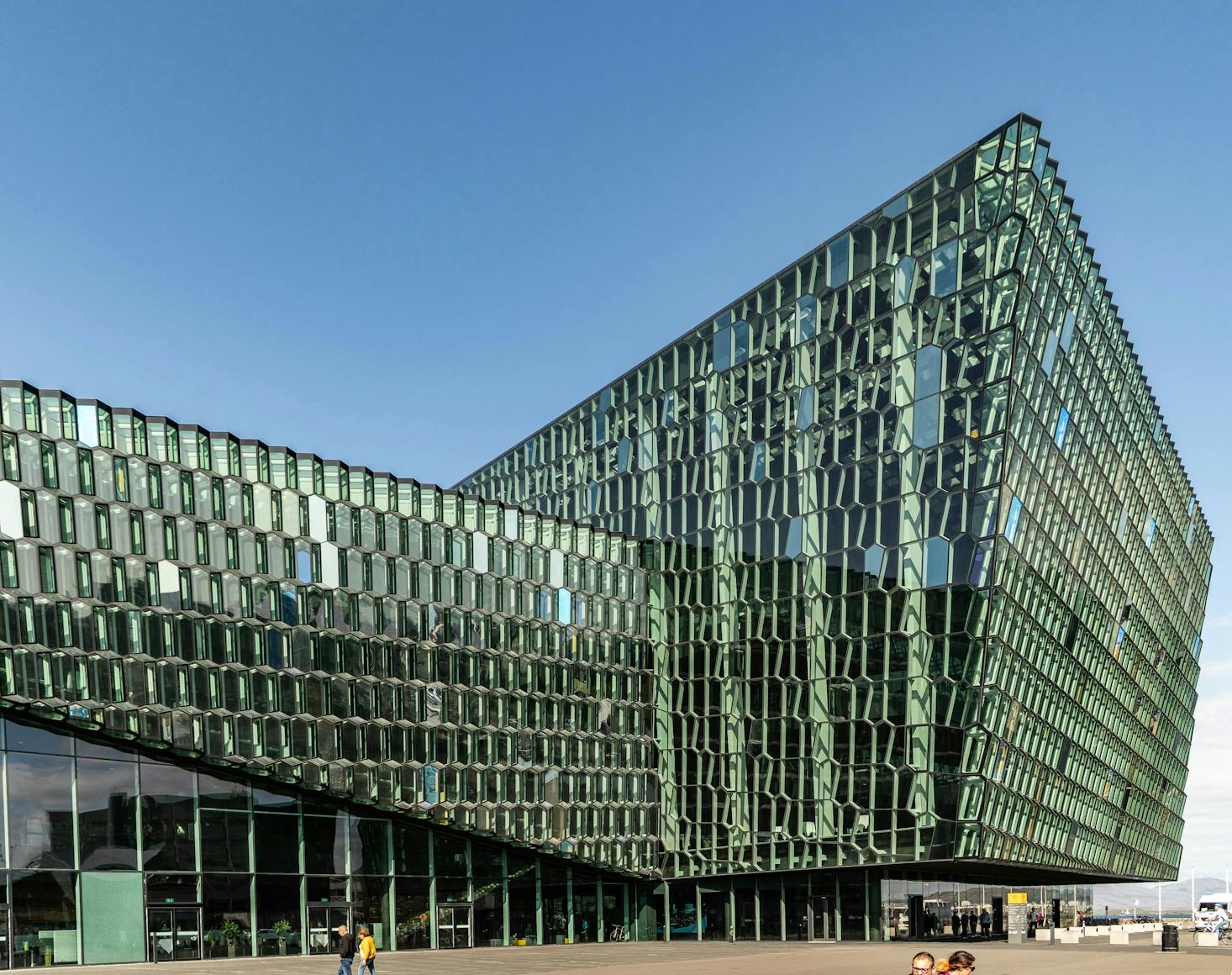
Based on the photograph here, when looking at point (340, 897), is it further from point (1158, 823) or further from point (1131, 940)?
point (1158, 823)

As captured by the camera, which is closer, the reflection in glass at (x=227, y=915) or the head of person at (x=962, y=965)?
the head of person at (x=962, y=965)

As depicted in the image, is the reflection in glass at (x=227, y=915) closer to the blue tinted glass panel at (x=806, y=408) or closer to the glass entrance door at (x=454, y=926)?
the glass entrance door at (x=454, y=926)

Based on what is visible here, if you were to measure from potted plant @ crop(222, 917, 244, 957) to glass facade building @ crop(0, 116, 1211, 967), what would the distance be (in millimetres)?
78

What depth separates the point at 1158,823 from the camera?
75.6 meters

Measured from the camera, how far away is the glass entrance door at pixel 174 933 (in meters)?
39.8

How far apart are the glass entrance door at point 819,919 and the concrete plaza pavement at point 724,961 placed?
166cm

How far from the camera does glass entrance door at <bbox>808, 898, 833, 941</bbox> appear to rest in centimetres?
5256

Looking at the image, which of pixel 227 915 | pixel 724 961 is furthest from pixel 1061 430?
pixel 227 915

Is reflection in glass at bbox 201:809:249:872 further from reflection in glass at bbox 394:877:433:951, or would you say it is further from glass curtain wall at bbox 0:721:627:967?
reflection in glass at bbox 394:877:433:951

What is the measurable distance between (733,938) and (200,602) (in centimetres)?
2585

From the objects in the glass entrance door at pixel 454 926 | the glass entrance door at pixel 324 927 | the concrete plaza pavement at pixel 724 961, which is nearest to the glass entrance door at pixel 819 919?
the concrete plaza pavement at pixel 724 961

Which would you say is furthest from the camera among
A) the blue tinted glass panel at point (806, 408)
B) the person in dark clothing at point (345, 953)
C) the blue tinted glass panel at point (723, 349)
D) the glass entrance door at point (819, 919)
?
the blue tinted glass panel at point (723, 349)

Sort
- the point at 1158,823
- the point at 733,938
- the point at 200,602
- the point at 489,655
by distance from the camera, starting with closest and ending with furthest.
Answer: the point at 200,602, the point at 489,655, the point at 733,938, the point at 1158,823

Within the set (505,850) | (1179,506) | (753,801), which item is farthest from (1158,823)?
(505,850)
